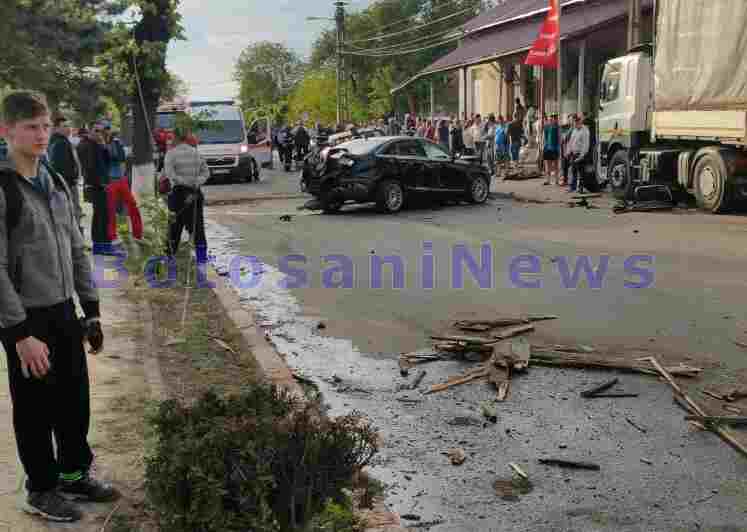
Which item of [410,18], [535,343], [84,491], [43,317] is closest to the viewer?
[43,317]

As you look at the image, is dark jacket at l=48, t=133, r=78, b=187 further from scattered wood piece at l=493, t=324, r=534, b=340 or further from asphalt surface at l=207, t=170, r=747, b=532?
scattered wood piece at l=493, t=324, r=534, b=340

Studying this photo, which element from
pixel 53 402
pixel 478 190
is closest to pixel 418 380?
pixel 53 402

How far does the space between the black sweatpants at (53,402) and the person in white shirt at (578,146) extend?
17.9 meters

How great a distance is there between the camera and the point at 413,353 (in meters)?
6.99

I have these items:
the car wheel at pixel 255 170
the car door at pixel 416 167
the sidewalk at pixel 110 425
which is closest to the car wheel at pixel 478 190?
the car door at pixel 416 167

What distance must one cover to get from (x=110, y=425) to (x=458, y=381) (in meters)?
2.43

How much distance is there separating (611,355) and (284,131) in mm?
27653

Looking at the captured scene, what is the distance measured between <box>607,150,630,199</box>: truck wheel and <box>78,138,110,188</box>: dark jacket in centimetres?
1092

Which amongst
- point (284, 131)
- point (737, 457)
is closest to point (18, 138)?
point (737, 457)

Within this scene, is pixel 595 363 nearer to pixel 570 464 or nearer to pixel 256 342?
pixel 570 464

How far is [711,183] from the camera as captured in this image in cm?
1556

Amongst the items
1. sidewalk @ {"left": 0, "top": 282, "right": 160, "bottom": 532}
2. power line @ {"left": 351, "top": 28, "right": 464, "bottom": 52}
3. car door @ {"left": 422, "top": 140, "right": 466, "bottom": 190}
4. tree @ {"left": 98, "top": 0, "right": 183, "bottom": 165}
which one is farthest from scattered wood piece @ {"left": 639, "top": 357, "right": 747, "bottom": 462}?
power line @ {"left": 351, "top": 28, "right": 464, "bottom": 52}

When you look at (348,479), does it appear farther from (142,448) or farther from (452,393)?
(452,393)

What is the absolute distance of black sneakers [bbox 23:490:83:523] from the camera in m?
3.81
